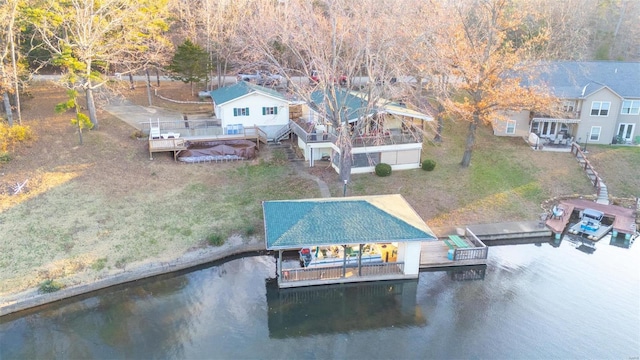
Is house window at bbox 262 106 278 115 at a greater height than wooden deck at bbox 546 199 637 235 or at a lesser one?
greater

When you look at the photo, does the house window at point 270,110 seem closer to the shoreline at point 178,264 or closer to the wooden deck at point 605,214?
the shoreline at point 178,264

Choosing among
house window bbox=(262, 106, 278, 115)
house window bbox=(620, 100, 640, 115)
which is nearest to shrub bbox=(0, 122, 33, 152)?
house window bbox=(262, 106, 278, 115)

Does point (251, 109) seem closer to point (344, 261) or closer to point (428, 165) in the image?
point (428, 165)

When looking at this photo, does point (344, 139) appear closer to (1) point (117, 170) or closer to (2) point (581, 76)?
(1) point (117, 170)

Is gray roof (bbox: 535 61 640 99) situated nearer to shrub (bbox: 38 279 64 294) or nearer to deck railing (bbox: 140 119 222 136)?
deck railing (bbox: 140 119 222 136)

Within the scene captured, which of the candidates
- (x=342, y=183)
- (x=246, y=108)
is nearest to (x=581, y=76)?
(x=342, y=183)

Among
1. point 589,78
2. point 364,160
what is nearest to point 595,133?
point 589,78

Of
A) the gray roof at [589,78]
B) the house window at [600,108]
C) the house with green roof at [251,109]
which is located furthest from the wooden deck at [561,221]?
the house with green roof at [251,109]
